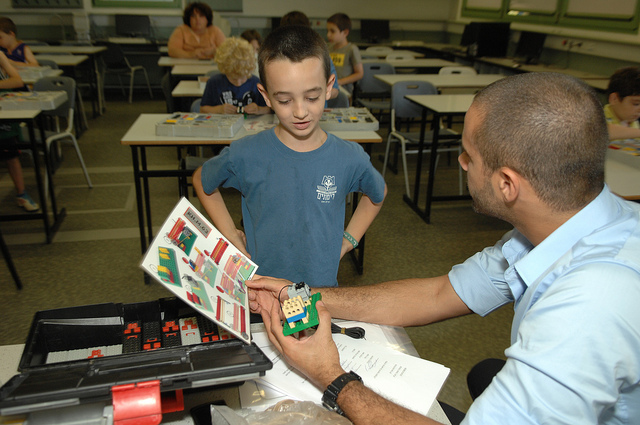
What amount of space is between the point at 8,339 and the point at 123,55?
6.10 metres

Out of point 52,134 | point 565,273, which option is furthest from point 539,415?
point 52,134

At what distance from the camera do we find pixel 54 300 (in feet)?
7.96

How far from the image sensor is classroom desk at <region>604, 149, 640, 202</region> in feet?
6.47

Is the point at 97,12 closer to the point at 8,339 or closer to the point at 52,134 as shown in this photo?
the point at 52,134

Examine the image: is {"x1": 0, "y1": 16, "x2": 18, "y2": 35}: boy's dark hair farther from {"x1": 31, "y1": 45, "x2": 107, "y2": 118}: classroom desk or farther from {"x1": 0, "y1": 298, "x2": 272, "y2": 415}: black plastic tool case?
{"x1": 0, "y1": 298, "x2": 272, "y2": 415}: black plastic tool case

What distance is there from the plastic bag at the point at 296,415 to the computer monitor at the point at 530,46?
6.03 meters

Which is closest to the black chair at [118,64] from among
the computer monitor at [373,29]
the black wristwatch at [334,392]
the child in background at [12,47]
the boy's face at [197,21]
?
the boy's face at [197,21]

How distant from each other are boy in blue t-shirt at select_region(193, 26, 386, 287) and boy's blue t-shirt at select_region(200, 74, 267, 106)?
1.72 meters

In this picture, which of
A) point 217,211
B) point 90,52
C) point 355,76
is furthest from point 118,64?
point 217,211

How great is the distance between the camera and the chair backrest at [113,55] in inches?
276

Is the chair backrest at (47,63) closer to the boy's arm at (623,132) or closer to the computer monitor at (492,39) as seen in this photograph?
the boy's arm at (623,132)

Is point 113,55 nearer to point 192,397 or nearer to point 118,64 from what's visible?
point 118,64

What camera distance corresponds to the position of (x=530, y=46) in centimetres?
575

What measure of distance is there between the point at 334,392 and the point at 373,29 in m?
8.34
